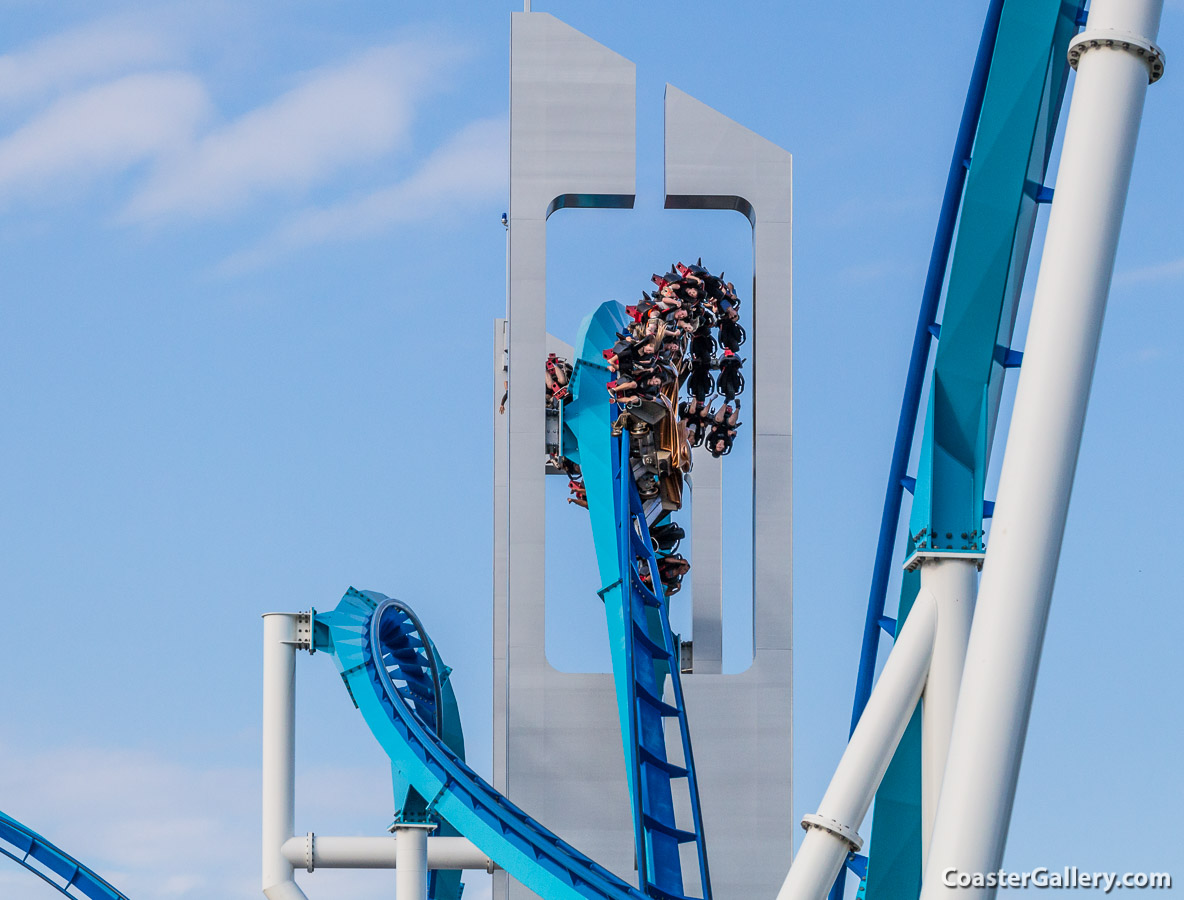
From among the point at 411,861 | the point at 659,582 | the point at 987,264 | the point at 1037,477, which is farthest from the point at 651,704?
the point at 1037,477

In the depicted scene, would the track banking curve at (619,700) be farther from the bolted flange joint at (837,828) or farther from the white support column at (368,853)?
the bolted flange joint at (837,828)

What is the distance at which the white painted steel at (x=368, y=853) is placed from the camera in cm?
1470

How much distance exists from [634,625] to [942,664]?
6975 mm

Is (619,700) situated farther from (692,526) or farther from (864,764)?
(864,764)

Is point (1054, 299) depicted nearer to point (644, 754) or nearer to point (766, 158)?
point (644, 754)

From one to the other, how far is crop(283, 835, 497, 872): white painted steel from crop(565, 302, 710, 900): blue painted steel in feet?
5.90

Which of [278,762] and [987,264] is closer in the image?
[987,264]

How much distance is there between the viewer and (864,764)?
7.55 metres

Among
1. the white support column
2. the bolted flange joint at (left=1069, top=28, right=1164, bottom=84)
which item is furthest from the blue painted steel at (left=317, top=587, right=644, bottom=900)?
the bolted flange joint at (left=1069, top=28, right=1164, bottom=84)

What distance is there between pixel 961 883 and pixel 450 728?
39.0 ft

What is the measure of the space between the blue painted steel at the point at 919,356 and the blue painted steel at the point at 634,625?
4190 mm

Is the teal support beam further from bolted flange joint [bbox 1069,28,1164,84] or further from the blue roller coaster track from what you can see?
bolted flange joint [bbox 1069,28,1164,84]

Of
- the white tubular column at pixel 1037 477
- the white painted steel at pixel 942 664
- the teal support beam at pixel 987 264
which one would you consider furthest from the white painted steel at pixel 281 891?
the white tubular column at pixel 1037 477

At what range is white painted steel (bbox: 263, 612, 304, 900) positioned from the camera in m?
14.3
